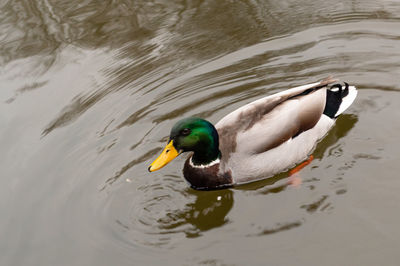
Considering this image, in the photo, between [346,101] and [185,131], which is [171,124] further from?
[346,101]

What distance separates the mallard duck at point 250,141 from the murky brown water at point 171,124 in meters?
0.16

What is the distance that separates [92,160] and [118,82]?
151 centimetres

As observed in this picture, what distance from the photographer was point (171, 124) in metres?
5.98

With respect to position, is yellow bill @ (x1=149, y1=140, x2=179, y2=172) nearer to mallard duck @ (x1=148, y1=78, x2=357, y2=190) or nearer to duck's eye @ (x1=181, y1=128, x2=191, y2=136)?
mallard duck @ (x1=148, y1=78, x2=357, y2=190)

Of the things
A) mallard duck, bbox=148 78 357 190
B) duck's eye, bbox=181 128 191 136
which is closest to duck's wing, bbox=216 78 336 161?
mallard duck, bbox=148 78 357 190

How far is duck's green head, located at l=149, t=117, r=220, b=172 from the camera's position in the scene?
15.8 feet

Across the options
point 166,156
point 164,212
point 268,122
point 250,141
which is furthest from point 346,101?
point 164,212

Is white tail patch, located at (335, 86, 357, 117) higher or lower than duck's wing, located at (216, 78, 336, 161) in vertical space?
lower

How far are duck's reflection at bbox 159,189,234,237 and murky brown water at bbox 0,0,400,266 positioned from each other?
2 cm

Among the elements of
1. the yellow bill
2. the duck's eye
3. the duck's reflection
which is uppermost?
the duck's eye

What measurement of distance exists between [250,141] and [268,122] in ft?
0.85

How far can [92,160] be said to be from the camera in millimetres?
5621

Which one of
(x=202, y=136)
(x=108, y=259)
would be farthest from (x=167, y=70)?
(x=108, y=259)

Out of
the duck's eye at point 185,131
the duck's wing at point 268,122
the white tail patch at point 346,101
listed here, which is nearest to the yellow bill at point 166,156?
the duck's eye at point 185,131
